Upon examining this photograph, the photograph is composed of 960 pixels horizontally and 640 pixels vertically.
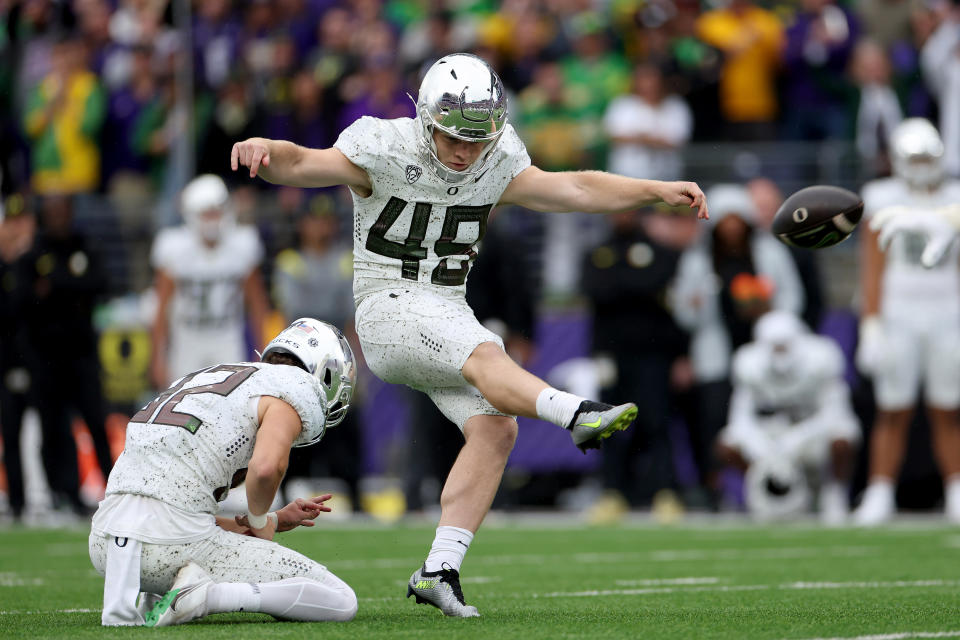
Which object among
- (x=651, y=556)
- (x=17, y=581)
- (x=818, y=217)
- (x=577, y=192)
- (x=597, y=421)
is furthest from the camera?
(x=651, y=556)

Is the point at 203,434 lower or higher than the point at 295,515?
higher

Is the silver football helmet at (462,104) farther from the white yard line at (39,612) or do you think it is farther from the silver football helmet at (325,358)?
the white yard line at (39,612)

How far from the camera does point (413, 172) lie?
5.41 meters

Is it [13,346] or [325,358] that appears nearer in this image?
[325,358]

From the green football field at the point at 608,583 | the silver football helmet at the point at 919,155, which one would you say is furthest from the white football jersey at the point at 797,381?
the silver football helmet at the point at 919,155

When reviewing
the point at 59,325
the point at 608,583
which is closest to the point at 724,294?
the point at 59,325

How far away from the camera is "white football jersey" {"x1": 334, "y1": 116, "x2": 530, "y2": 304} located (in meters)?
5.40

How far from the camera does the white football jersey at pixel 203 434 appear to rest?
4879 mm

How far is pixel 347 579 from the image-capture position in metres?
6.94

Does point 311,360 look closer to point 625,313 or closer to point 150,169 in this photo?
point 625,313

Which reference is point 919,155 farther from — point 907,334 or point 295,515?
point 295,515

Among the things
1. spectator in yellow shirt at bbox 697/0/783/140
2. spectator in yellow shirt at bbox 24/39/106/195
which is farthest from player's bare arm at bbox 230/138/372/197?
spectator in yellow shirt at bbox 24/39/106/195

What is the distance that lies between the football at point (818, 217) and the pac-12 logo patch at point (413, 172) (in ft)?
4.35

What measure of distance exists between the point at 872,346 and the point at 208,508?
20.9 feet
